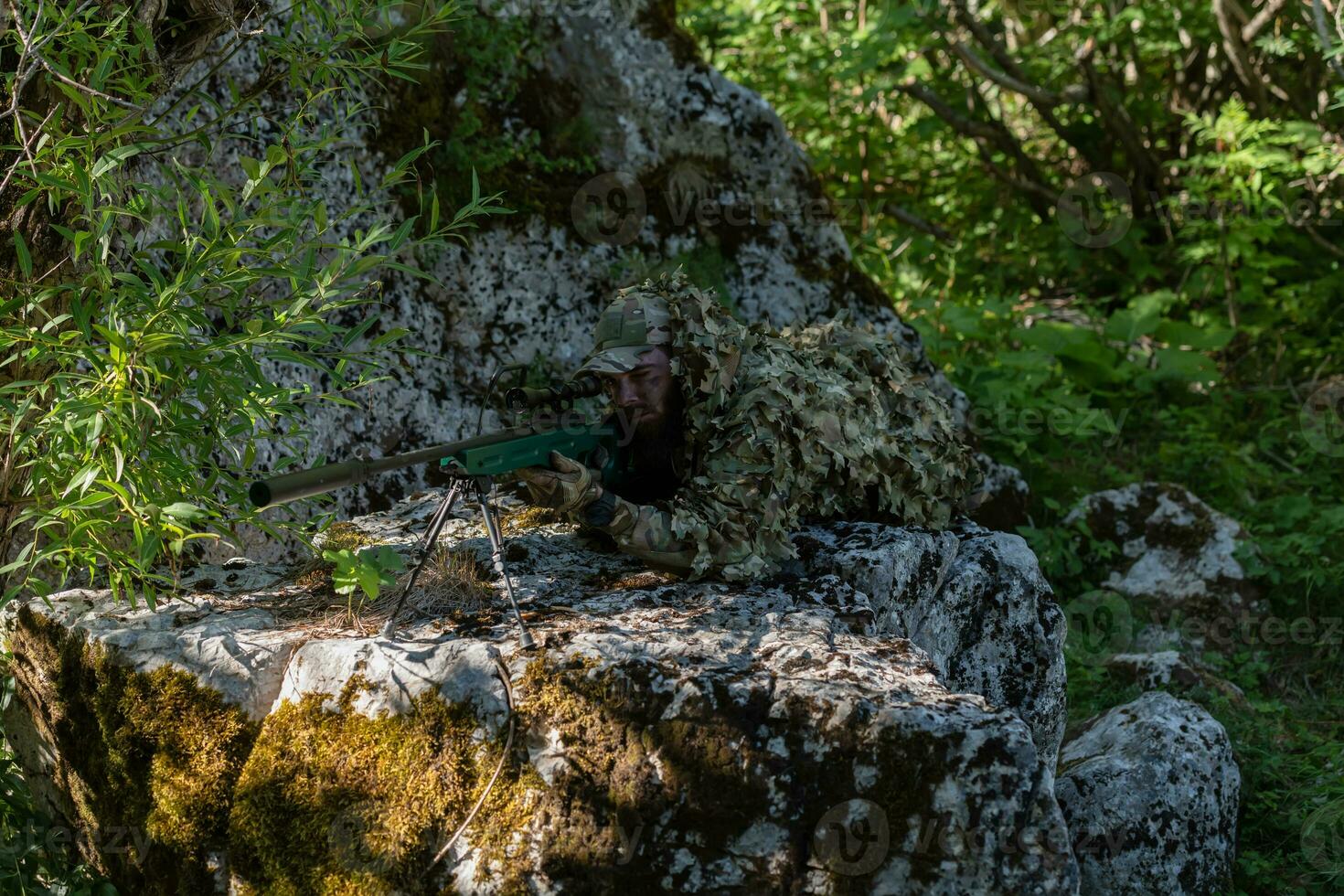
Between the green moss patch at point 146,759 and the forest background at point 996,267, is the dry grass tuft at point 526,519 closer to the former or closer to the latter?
the forest background at point 996,267

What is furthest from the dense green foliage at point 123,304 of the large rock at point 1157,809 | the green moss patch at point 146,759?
the large rock at point 1157,809

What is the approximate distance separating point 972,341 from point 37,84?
18.7 feet

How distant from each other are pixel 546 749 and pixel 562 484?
2.71ft

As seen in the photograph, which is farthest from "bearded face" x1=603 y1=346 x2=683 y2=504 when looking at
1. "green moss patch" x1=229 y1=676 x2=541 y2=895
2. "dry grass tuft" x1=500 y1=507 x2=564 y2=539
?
"green moss patch" x1=229 y1=676 x2=541 y2=895

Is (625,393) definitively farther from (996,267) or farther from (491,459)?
(996,267)

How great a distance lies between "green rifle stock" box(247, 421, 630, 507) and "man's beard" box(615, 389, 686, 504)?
0.19 feet

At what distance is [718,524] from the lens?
12.4 feet

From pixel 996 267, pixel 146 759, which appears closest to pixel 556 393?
pixel 146 759

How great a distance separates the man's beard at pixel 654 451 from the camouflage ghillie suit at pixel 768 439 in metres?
0.05

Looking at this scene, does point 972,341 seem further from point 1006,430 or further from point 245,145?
point 245,145

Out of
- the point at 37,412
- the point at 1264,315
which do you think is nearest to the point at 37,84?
the point at 37,412

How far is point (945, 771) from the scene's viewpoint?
2.93m

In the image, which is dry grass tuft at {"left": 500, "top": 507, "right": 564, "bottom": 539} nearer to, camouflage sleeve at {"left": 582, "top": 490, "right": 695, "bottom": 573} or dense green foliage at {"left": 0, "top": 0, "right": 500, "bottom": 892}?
Result: camouflage sleeve at {"left": 582, "top": 490, "right": 695, "bottom": 573}

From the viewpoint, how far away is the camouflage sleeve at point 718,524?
373cm
